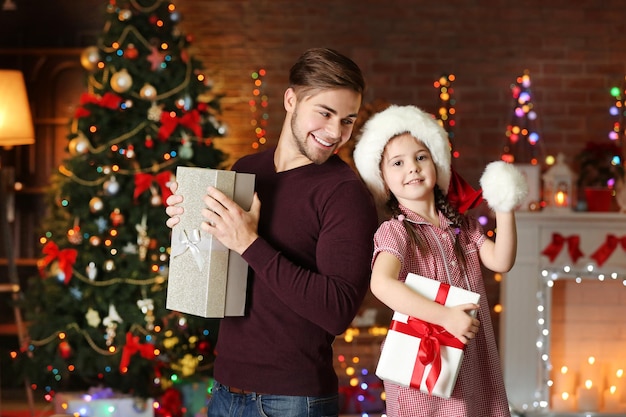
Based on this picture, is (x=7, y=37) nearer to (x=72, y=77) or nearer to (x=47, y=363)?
(x=72, y=77)

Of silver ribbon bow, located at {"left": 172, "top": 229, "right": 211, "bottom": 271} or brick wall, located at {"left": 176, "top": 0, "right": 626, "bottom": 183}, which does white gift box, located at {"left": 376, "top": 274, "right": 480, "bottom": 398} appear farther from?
brick wall, located at {"left": 176, "top": 0, "right": 626, "bottom": 183}

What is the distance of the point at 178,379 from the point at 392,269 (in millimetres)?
2788

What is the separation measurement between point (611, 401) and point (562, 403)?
0.97ft

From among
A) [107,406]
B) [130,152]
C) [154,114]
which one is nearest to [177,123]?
[154,114]

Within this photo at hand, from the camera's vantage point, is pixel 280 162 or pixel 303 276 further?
pixel 280 162

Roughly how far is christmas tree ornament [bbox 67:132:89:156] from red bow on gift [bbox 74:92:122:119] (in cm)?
11

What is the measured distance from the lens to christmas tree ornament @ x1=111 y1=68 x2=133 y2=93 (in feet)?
14.1

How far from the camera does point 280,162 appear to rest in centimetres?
195

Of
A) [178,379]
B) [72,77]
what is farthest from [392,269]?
[72,77]

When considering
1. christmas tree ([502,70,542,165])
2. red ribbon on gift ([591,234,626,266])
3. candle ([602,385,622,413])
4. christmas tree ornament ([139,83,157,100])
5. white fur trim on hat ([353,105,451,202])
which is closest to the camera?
white fur trim on hat ([353,105,451,202])

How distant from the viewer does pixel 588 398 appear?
199 inches

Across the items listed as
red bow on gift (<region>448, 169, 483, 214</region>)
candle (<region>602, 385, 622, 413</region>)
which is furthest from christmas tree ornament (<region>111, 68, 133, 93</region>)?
candle (<region>602, 385, 622, 413</region>)

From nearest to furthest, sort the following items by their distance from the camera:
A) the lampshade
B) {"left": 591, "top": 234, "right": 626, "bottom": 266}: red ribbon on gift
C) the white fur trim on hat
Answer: the white fur trim on hat < the lampshade < {"left": 591, "top": 234, "right": 626, "bottom": 266}: red ribbon on gift

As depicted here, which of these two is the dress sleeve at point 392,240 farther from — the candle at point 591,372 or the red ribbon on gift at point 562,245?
the candle at point 591,372
